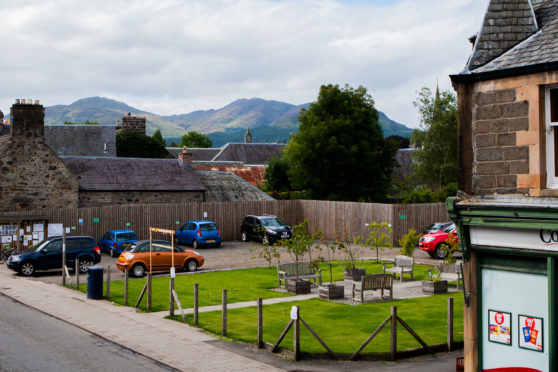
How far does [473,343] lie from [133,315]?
35.0 feet

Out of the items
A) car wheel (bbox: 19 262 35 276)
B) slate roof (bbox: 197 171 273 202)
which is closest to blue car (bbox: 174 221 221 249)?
slate roof (bbox: 197 171 273 202)

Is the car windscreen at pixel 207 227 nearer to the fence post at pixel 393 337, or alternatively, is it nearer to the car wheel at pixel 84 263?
the car wheel at pixel 84 263

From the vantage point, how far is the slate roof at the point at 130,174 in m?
39.5

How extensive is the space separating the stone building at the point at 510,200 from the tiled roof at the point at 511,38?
2 centimetres

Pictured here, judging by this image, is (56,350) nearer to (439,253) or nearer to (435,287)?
(435,287)

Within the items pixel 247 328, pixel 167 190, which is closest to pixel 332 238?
pixel 167 190

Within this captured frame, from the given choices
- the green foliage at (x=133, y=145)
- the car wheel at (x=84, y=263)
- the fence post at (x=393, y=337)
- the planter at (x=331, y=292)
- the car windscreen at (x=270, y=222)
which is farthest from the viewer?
the green foliage at (x=133, y=145)

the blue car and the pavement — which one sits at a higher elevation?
the blue car

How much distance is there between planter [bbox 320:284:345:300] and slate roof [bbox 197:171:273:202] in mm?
24627

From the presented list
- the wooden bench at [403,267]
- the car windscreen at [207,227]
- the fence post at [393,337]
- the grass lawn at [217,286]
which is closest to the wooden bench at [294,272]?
the grass lawn at [217,286]

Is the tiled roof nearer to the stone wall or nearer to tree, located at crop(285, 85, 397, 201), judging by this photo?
the stone wall

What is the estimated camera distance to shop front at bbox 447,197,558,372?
926cm

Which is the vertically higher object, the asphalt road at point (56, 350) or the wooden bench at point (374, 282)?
the wooden bench at point (374, 282)

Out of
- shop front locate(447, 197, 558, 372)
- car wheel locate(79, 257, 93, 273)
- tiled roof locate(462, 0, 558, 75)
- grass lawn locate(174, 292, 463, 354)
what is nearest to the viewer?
shop front locate(447, 197, 558, 372)
